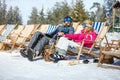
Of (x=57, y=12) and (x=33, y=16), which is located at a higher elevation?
(x=57, y=12)

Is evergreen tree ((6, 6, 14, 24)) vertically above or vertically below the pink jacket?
below

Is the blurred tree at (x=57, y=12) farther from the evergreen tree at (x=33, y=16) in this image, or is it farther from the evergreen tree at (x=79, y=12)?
the evergreen tree at (x=33, y=16)

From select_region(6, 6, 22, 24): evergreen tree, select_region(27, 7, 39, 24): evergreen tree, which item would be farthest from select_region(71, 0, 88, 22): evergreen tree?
select_region(27, 7, 39, 24): evergreen tree

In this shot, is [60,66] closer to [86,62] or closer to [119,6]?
[86,62]

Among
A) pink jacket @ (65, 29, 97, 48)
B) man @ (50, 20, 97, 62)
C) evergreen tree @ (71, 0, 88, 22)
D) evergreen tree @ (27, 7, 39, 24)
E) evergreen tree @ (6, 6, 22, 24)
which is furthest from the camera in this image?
evergreen tree @ (27, 7, 39, 24)

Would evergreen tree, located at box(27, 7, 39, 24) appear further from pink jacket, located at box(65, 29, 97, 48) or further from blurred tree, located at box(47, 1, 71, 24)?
pink jacket, located at box(65, 29, 97, 48)

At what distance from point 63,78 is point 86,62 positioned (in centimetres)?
177

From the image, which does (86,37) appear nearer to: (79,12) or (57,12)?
(79,12)

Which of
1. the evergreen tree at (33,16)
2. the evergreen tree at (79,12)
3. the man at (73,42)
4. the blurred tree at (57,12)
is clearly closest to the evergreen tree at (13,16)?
the evergreen tree at (33,16)

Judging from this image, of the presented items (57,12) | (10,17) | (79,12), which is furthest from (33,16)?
(79,12)

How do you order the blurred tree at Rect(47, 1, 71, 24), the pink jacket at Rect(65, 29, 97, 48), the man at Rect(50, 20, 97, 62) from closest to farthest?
the man at Rect(50, 20, 97, 62) < the pink jacket at Rect(65, 29, 97, 48) < the blurred tree at Rect(47, 1, 71, 24)

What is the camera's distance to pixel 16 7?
349ft

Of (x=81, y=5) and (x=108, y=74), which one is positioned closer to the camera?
(x=108, y=74)

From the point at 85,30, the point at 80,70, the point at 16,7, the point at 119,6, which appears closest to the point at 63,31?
the point at 85,30
